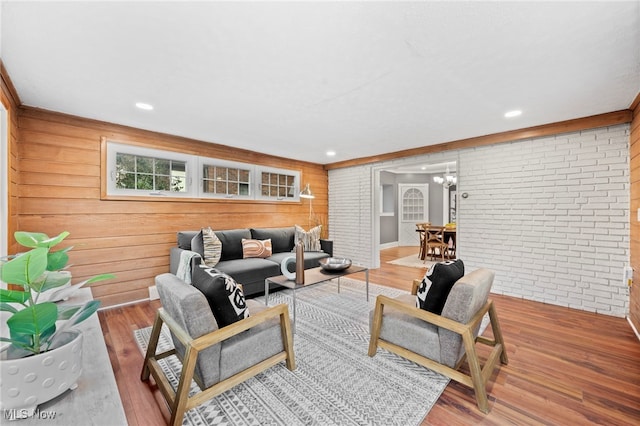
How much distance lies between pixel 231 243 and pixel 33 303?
3.08 meters

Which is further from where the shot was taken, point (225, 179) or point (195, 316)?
point (225, 179)

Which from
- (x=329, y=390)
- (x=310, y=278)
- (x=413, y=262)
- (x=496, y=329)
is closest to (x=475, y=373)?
(x=496, y=329)

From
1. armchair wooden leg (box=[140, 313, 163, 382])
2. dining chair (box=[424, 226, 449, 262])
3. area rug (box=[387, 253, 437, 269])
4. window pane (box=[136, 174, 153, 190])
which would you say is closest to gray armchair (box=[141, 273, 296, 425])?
armchair wooden leg (box=[140, 313, 163, 382])

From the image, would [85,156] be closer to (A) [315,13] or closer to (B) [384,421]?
(A) [315,13]

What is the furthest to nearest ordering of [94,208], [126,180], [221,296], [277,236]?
[277,236] < [126,180] < [94,208] < [221,296]

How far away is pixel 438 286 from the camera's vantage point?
1.91 m

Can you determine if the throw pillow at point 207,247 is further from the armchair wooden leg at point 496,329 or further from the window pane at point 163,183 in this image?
the armchair wooden leg at point 496,329

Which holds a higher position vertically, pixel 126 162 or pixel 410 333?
pixel 126 162

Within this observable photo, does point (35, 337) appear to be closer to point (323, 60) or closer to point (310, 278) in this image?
point (323, 60)

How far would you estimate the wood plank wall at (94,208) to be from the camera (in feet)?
9.52

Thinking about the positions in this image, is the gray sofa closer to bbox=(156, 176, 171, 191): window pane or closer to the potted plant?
bbox=(156, 176, 171, 191): window pane

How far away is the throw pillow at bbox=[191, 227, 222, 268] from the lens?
3635 mm

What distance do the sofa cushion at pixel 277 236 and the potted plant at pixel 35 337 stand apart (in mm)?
3471

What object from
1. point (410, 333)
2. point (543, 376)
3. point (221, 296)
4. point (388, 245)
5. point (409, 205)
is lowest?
point (543, 376)
